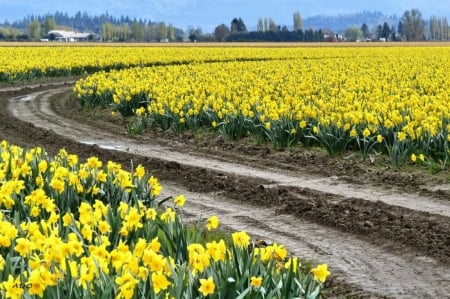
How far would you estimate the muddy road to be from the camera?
7.72 m

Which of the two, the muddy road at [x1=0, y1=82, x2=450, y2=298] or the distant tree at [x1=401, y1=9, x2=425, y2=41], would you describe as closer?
the muddy road at [x1=0, y1=82, x2=450, y2=298]

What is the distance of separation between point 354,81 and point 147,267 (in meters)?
21.1

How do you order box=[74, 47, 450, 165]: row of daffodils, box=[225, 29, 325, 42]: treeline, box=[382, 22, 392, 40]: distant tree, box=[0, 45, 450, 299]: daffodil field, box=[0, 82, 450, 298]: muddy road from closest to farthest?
box=[0, 45, 450, 299]: daffodil field
box=[0, 82, 450, 298]: muddy road
box=[74, 47, 450, 165]: row of daffodils
box=[225, 29, 325, 42]: treeline
box=[382, 22, 392, 40]: distant tree

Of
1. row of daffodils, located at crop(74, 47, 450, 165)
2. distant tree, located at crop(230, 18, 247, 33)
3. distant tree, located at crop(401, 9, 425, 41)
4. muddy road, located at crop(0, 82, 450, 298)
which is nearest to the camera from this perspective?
muddy road, located at crop(0, 82, 450, 298)

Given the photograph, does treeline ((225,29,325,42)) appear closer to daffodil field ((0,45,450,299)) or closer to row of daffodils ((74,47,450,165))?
row of daffodils ((74,47,450,165))

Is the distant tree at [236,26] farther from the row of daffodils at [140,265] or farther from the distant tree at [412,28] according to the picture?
the row of daffodils at [140,265]

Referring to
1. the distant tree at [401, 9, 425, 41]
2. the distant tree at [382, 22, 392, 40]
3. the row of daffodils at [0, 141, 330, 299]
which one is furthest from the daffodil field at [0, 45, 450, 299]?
the distant tree at [382, 22, 392, 40]

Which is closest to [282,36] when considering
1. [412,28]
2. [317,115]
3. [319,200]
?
[412,28]

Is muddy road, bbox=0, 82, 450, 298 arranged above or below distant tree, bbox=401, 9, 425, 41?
below

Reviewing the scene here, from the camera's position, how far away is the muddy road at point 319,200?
7.72m

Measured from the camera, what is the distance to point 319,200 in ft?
35.4

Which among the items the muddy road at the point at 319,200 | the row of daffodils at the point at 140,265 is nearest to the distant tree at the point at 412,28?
the muddy road at the point at 319,200

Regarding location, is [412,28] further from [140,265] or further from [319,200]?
[140,265]

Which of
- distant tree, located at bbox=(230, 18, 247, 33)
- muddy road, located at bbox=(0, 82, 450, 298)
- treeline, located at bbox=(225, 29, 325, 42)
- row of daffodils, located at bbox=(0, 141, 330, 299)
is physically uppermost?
distant tree, located at bbox=(230, 18, 247, 33)
